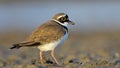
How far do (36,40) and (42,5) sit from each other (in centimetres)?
1741

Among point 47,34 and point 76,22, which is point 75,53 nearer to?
point 47,34

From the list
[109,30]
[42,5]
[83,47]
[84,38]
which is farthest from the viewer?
[42,5]

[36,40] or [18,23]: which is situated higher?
[36,40]

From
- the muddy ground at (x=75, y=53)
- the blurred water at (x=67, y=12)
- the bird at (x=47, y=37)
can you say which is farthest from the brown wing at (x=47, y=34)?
the blurred water at (x=67, y=12)

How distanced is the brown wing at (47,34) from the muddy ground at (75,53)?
1.74ft

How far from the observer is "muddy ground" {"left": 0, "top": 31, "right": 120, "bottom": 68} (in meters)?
12.6

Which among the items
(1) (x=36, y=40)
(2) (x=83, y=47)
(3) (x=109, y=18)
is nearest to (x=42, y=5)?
(3) (x=109, y=18)

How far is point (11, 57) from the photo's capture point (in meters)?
14.6

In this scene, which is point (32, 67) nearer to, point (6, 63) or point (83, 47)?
point (6, 63)

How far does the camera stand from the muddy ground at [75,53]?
12562mm

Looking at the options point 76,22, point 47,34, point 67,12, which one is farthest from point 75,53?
point 67,12

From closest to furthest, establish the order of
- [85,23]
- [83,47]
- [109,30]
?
[83,47] → [109,30] → [85,23]

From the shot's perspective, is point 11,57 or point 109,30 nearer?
point 11,57

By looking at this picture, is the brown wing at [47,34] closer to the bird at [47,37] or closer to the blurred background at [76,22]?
the bird at [47,37]
